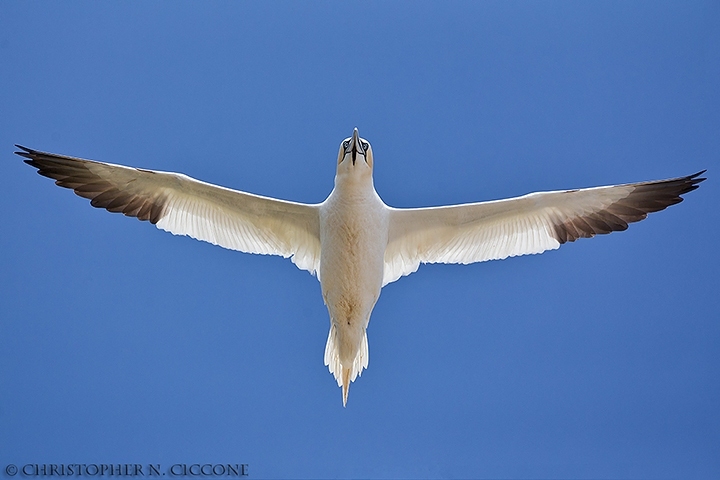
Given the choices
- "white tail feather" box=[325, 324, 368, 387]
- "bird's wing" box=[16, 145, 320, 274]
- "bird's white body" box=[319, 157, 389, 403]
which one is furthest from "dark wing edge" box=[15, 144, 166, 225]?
"white tail feather" box=[325, 324, 368, 387]

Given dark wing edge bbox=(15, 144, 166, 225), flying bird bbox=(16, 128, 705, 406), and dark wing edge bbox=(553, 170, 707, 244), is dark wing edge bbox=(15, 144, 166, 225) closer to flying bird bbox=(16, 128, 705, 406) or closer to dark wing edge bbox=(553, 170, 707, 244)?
flying bird bbox=(16, 128, 705, 406)

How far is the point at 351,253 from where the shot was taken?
9.63 metres

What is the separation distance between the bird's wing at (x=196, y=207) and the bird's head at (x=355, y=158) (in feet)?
2.47

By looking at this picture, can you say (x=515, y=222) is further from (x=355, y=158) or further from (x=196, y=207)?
(x=196, y=207)

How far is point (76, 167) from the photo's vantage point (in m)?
10.1

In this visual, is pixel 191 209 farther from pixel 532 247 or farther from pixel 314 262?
pixel 532 247

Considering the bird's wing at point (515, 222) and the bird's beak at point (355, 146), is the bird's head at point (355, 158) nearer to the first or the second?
the bird's beak at point (355, 146)

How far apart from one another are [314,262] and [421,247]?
1326 millimetres

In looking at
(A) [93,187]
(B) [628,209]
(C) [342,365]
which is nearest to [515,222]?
(B) [628,209]

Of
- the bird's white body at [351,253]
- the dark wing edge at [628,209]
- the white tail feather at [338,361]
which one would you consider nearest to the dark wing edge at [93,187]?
the bird's white body at [351,253]

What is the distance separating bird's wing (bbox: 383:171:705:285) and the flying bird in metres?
0.01

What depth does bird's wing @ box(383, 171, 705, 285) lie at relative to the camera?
33.4 feet

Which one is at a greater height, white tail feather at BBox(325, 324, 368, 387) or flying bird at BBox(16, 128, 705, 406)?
flying bird at BBox(16, 128, 705, 406)

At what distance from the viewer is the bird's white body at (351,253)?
379 inches
